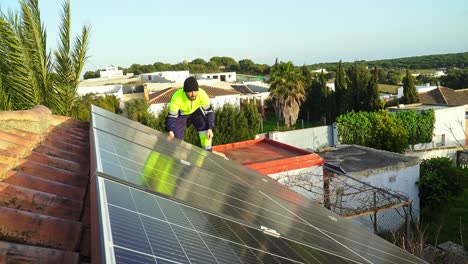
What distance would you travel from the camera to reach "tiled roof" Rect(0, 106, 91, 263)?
2.49 m

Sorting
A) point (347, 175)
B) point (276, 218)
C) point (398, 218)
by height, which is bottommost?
point (398, 218)

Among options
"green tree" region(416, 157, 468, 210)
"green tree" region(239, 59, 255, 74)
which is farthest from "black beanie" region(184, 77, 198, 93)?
"green tree" region(239, 59, 255, 74)

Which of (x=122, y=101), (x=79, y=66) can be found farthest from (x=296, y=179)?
(x=122, y=101)

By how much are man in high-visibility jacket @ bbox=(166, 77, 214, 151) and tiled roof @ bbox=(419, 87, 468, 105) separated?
44.2 meters

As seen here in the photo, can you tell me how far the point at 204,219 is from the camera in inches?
118

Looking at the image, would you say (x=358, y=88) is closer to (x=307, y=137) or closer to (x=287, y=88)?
(x=287, y=88)

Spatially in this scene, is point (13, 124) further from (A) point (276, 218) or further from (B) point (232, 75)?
(B) point (232, 75)

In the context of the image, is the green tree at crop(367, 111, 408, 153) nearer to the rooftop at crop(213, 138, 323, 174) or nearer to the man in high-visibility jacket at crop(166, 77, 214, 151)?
the rooftop at crop(213, 138, 323, 174)

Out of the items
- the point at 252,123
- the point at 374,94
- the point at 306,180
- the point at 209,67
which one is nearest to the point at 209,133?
the point at 306,180

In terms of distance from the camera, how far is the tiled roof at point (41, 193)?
2.49 m

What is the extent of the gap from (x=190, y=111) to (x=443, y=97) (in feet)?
149

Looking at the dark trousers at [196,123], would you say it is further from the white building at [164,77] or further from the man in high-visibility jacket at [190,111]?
the white building at [164,77]

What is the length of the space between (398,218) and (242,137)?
1302 centimetres

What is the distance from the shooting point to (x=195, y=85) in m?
7.98
